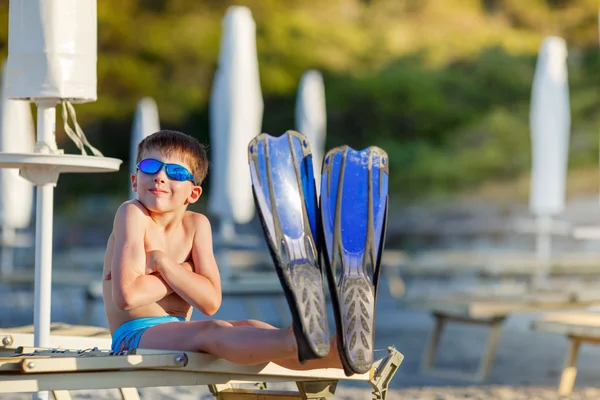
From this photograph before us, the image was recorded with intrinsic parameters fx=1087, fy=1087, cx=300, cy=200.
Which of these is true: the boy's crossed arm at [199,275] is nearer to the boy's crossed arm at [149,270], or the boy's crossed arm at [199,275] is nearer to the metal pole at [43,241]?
the boy's crossed arm at [149,270]

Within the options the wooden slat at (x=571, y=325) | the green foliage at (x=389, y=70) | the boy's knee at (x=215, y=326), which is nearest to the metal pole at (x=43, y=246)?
the boy's knee at (x=215, y=326)

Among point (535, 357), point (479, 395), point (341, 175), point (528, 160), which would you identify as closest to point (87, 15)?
point (341, 175)

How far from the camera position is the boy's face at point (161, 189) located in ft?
6.89

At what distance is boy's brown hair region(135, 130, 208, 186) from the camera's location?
2.12m

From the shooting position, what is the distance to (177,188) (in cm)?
212

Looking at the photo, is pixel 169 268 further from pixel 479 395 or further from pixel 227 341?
pixel 479 395

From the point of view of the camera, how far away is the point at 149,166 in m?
2.10

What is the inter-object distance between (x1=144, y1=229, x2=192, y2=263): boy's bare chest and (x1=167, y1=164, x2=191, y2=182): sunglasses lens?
11cm

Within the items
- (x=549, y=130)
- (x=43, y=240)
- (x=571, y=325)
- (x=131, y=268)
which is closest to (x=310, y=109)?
(x=549, y=130)

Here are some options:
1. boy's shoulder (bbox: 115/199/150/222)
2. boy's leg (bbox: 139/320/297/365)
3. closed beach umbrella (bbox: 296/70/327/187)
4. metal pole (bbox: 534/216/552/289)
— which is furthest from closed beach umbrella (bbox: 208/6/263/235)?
boy's leg (bbox: 139/320/297/365)

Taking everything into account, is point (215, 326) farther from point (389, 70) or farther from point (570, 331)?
point (389, 70)

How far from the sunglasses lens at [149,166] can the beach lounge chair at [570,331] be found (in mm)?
2125

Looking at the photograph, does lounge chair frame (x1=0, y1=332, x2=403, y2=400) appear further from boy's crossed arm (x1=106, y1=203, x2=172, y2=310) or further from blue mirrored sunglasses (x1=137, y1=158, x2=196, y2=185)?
blue mirrored sunglasses (x1=137, y1=158, x2=196, y2=185)

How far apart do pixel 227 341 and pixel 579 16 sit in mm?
13651
